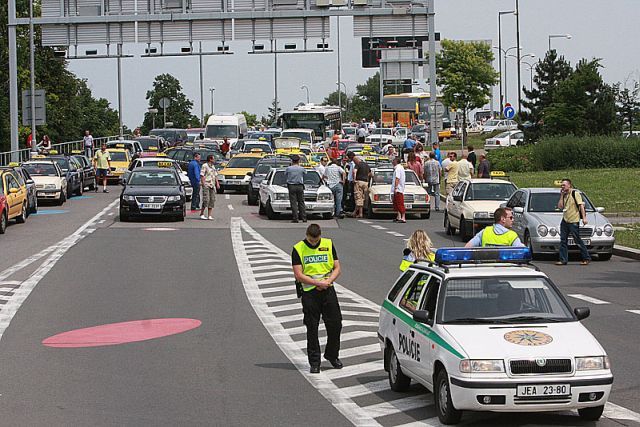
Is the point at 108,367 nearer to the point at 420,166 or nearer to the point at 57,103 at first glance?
the point at 420,166

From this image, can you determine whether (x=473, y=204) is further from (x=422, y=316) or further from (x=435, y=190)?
(x=422, y=316)

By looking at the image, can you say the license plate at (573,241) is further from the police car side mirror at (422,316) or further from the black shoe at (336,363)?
the police car side mirror at (422,316)

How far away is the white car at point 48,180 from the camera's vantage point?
4147cm

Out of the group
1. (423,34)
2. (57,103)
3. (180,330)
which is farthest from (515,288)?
(57,103)

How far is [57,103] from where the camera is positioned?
9781 cm

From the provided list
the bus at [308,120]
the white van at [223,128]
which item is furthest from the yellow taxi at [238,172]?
the bus at [308,120]

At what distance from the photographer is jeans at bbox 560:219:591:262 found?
76.6 feet

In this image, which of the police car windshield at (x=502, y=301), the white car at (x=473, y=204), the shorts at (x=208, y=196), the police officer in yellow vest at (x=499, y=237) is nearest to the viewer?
the police car windshield at (x=502, y=301)

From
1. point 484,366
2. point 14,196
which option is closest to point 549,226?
point 484,366

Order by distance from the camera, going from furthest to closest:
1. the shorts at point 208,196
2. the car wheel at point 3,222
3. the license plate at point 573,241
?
the shorts at point 208,196, the car wheel at point 3,222, the license plate at point 573,241

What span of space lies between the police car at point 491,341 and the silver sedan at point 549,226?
13.2 meters

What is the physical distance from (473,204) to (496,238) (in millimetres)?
14269

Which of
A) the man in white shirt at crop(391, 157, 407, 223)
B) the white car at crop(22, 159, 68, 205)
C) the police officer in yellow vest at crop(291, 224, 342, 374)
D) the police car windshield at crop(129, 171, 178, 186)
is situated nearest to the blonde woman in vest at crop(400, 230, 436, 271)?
the police officer in yellow vest at crop(291, 224, 342, 374)

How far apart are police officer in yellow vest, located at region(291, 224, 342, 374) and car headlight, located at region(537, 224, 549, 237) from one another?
12529 mm
